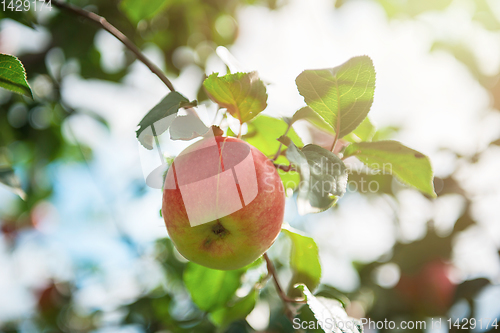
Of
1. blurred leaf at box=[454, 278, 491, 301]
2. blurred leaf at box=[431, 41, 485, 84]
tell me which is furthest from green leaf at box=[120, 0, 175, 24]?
blurred leaf at box=[454, 278, 491, 301]

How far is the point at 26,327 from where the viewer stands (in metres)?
2.93

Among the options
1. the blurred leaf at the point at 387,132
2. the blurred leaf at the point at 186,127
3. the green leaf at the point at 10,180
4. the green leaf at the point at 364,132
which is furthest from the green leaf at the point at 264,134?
the blurred leaf at the point at 387,132

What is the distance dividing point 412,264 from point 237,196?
170 centimetres

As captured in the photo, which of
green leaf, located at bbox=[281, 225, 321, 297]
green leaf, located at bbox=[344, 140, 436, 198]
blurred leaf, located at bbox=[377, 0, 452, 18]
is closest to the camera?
green leaf, located at bbox=[344, 140, 436, 198]

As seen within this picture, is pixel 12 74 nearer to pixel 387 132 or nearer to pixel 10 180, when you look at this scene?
pixel 10 180

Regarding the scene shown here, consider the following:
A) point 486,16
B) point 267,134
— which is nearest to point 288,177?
point 267,134

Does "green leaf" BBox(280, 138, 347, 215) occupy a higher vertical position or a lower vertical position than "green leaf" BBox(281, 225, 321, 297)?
higher

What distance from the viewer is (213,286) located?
1.16m

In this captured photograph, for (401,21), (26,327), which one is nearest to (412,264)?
(401,21)

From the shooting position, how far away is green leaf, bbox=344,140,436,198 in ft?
2.81

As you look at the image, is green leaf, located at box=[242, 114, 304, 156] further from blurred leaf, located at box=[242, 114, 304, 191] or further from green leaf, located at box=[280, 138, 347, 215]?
green leaf, located at box=[280, 138, 347, 215]

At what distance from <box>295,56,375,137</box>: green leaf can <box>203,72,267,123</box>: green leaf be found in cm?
9

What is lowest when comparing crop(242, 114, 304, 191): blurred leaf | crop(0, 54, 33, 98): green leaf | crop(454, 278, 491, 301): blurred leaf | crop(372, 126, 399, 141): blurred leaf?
crop(454, 278, 491, 301): blurred leaf

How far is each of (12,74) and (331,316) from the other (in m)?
0.87
